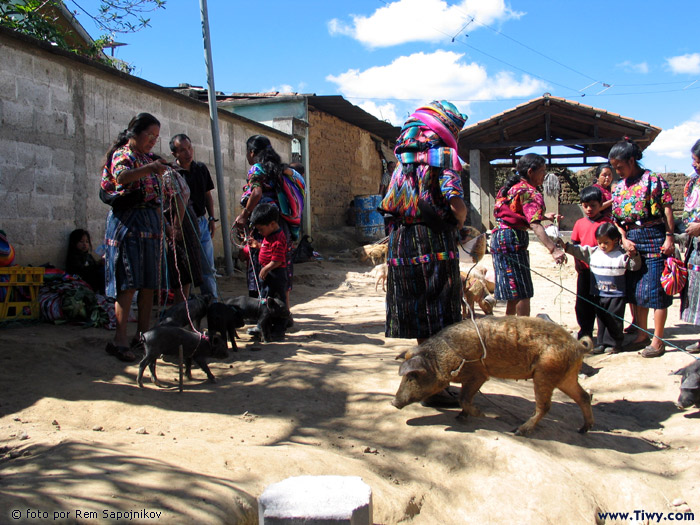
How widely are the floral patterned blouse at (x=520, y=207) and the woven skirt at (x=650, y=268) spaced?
41.1 inches

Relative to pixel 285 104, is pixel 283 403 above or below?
below

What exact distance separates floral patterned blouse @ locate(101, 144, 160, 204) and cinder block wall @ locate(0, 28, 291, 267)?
207cm

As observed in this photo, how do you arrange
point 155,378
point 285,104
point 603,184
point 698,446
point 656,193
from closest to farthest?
point 698,446
point 155,378
point 656,193
point 603,184
point 285,104

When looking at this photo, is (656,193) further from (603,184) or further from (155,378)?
(155,378)

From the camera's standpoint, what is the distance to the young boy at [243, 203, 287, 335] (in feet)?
16.7

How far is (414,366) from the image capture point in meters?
3.18

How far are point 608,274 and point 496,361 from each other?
248 centimetres

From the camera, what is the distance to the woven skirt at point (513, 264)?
188 inches

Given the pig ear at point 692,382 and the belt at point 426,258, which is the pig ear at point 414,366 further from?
the pig ear at point 692,382

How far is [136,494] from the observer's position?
6.57ft

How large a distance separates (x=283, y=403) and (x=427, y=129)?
2.05 m

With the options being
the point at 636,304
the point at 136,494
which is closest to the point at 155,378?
the point at 136,494

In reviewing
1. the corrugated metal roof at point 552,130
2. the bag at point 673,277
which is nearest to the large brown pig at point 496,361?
the bag at point 673,277

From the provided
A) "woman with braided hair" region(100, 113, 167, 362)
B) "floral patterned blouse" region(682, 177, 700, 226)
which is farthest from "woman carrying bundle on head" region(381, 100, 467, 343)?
"floral patterned blouse" region(682, 177, 700, 226)
